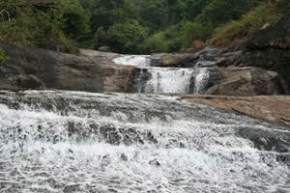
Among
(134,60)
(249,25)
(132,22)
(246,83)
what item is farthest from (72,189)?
(132,22)

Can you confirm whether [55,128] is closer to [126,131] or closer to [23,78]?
[126,131]

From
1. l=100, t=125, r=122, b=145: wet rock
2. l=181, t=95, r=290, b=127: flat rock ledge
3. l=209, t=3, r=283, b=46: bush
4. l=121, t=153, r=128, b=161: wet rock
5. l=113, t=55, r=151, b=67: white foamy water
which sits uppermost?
l=209, t=3, r=283, b=46: bush

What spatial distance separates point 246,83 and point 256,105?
350 cm

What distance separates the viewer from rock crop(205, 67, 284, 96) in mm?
18938

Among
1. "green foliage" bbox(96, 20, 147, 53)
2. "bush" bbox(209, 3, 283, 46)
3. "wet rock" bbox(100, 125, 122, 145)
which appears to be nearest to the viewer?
"wet rock" bbox(100, 125, 122, 145)

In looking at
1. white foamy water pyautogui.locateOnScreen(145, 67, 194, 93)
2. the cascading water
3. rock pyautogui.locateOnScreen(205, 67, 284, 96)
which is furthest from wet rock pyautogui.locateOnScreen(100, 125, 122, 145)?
white foamy water pyautogui.locateOnScreen(145, 67, 194, 93)

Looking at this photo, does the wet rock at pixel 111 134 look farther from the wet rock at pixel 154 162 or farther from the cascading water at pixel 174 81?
the cascading water at pixel 174 81

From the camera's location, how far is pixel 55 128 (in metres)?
10.6

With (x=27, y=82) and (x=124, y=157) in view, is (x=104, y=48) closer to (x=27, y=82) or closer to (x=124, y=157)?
(x=27, y=82)

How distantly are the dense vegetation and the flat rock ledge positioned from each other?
6.39 meters

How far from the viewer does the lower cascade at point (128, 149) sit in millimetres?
8633

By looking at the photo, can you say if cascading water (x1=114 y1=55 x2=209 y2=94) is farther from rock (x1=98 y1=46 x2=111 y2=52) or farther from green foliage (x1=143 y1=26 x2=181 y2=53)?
green foliage (x1=143 y1=26 x2=181 y2=53)

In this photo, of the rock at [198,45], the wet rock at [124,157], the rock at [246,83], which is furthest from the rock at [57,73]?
the rock at [198,45]

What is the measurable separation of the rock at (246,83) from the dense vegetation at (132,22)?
4778 mm
